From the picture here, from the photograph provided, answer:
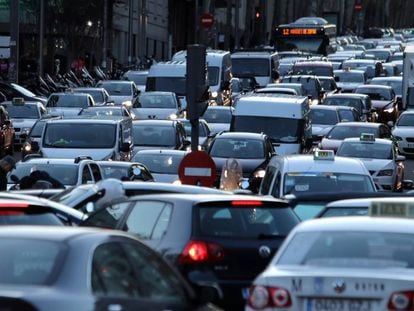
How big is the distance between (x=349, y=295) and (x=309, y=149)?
23895mm

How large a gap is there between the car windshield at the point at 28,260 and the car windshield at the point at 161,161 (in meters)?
19.3

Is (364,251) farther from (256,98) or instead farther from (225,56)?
(225,56)

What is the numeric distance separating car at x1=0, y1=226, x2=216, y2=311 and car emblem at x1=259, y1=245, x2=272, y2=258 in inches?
143

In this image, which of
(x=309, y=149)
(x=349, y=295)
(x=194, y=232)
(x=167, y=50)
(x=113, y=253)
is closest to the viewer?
(x=113, y=253)

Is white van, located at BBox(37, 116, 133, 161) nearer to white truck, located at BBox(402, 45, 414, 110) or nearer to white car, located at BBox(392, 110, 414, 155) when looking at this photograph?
white car, located at BBox(392, 110, 414, 155)

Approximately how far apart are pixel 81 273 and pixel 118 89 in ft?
144

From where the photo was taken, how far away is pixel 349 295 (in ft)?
33.4

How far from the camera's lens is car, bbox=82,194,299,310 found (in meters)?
12.9

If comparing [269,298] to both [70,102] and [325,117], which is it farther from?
[70,102]

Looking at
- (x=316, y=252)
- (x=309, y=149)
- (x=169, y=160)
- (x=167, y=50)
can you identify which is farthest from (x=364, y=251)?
(x=167, y=50)

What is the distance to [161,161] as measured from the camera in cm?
2859

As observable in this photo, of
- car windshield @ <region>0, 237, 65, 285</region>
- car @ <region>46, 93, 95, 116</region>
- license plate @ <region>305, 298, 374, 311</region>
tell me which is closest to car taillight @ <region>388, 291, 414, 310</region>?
license plate @ <region>305, 298, 374, 311</region>

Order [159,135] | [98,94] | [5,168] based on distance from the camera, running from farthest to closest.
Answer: [98,94] < [159,135] < [5,168]

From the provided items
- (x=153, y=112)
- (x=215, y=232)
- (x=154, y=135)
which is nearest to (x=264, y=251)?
(x=215, y=232)
